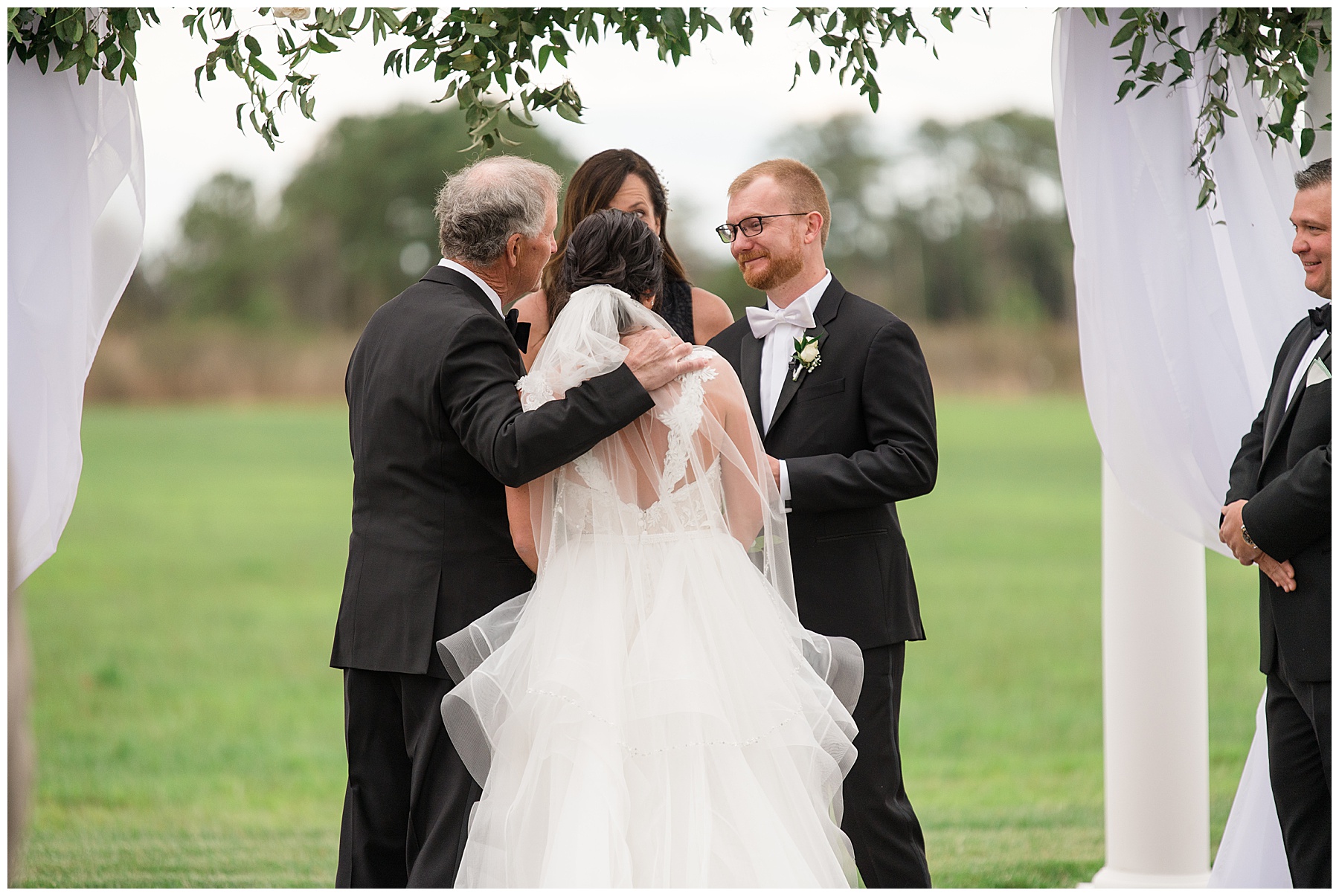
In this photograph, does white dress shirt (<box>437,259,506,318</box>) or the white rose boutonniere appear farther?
the white rose boutonniere

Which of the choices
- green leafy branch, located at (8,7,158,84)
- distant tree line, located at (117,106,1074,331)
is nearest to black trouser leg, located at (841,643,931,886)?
green leafy branch, located at (8,7,158,84)

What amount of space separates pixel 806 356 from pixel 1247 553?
117 cm

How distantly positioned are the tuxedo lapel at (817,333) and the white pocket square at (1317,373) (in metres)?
1.12

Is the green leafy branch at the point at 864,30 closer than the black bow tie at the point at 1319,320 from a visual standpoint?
No

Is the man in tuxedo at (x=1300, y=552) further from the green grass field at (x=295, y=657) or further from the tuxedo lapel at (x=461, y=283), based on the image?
the tuxedo lapel at (x=461, y=283)

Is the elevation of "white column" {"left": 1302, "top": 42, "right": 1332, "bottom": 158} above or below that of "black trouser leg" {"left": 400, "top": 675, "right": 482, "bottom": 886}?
above

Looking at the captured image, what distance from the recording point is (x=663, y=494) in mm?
2900

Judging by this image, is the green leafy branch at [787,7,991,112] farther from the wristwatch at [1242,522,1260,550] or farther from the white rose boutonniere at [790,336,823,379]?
the wristwatch at [1242,522,1260,550]

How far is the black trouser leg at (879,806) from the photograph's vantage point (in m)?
3.29

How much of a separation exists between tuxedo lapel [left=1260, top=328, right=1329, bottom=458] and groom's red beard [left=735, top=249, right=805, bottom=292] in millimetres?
1218

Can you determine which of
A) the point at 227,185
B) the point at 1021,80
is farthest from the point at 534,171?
the point at 227,185

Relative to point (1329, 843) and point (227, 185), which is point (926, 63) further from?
point (1329, 843)

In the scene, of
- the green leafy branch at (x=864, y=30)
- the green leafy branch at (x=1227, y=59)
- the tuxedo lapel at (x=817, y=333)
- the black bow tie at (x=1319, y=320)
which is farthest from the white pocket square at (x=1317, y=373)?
the green leafy branch at (x=864, y=30)

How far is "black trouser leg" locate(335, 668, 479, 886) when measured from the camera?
2.99m
